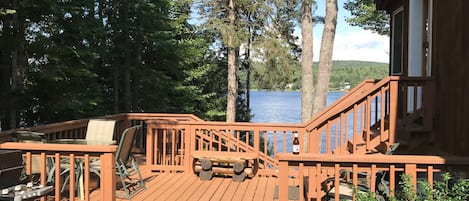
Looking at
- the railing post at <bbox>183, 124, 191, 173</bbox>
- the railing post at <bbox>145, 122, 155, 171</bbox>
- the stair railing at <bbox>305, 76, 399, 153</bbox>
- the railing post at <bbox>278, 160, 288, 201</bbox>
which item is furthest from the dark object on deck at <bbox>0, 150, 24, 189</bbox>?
the stair railing at <bbox>305, 76, 399, 153</bbox>

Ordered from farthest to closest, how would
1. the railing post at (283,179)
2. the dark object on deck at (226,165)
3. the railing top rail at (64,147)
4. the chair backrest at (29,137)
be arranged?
the dark object on deck at (226,165), the chair backrest at (29,137), the railing top rail at (64,147), the railing post at (283,179)

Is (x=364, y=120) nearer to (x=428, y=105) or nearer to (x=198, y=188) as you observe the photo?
(x=428, y=105)

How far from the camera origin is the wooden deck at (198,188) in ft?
16.6

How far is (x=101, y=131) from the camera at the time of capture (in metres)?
5.73

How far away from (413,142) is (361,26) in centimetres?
1338

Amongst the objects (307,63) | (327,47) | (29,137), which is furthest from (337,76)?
(29,137)

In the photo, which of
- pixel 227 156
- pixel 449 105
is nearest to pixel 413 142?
pixel 449 105

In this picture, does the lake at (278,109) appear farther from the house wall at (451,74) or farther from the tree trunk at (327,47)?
the house wall at (451,74)

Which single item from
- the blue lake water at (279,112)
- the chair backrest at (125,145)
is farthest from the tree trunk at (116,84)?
the chair backrest at (125,145)

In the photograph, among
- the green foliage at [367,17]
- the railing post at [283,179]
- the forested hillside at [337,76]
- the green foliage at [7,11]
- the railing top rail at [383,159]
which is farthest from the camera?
the forested hillside at [337,76]

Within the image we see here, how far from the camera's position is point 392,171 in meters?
2.98

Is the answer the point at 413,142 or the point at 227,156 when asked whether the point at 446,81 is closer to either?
the point at 413,142

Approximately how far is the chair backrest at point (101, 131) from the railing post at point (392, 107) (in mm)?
3628

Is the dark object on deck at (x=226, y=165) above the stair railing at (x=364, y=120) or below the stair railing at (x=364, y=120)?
below
